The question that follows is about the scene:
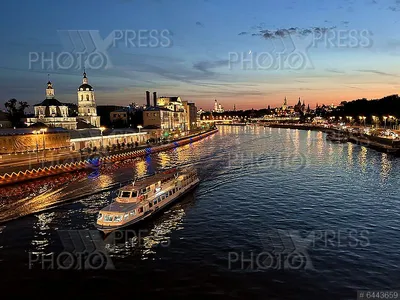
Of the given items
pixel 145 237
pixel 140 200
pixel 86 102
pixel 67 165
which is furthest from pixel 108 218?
pixel 86 102

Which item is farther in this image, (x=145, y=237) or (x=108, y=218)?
(x=108, y=218)

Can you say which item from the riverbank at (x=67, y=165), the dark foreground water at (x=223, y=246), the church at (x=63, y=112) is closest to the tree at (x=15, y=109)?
the church at (x=63, y=112)

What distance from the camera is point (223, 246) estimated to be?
21984 millimetres

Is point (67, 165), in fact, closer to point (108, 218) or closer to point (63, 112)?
point (108, 218)

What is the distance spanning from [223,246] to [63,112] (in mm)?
87410

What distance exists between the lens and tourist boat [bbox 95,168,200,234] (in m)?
24.5

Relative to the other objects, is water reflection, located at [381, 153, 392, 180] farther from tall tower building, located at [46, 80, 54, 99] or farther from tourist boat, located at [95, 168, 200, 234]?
tall tower building, located at [46, 80, 54, 99]

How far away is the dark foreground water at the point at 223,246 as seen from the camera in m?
17.3

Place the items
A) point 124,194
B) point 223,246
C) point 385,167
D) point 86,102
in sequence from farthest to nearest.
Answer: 1. point 86,102
2. point 385,167
3. point 124,194
4. point 223,246

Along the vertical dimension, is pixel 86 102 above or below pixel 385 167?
above

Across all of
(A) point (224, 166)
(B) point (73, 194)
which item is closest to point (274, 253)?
(B) point (73, 194)

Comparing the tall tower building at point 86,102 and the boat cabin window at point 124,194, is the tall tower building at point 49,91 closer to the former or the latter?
the tall tower building at point 86,102

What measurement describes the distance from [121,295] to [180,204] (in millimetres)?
16342

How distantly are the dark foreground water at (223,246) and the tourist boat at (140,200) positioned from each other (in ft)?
2.73
